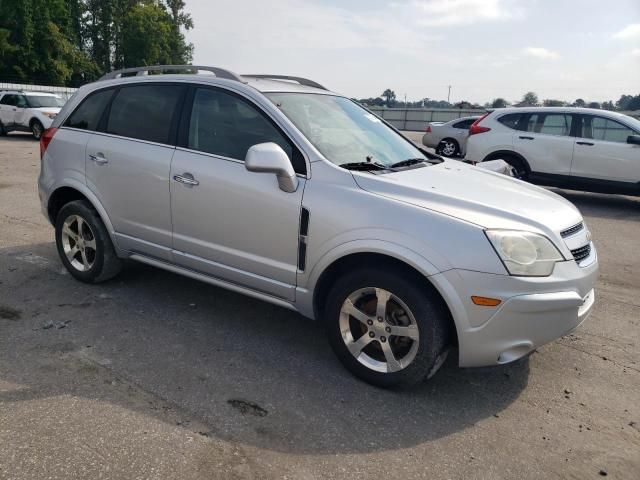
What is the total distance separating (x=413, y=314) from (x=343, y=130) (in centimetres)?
152

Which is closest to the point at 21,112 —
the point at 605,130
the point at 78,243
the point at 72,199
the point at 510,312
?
the point at 72,199

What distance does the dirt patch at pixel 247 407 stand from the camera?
Result: 9.69ft

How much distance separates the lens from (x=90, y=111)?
4652 mm

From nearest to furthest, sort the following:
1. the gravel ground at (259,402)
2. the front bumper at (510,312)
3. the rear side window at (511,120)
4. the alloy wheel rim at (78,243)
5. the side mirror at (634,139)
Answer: the gravel ground at (259,402) < the front bumper at (510,312) < the alloy wheel rim at (78,243) < the side mirror at (634,139) < the rear side window at (511,120)

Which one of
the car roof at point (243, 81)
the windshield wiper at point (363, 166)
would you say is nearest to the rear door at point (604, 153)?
the car roof at point (243, 81)

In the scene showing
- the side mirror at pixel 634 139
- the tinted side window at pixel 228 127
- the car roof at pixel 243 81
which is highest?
the car roof at pixel 243 81

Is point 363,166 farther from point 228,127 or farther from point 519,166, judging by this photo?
point 519,166

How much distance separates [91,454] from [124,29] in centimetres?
7938

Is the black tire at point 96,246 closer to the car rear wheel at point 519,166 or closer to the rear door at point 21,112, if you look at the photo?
the car rear wheel at point 519,166

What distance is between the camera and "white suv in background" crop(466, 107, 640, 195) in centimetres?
908

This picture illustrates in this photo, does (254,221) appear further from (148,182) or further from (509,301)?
(509,301)

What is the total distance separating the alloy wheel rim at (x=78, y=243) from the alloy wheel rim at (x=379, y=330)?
2.52 m

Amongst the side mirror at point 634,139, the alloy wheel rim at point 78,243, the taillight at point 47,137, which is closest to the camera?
the alloy wheel rim at point 78,243

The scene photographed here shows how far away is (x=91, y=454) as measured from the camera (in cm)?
256
